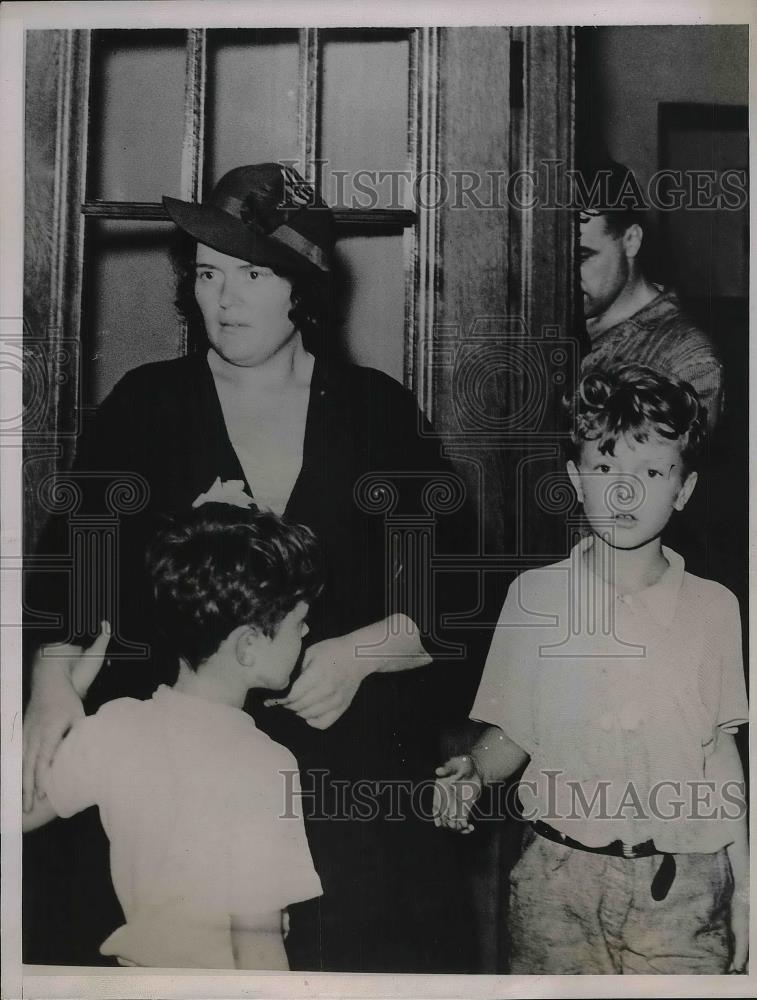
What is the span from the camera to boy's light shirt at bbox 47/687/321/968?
2.13 m

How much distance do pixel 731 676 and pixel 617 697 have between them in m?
0.31

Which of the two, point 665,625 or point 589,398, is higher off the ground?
point 589,398

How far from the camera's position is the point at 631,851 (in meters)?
2.12

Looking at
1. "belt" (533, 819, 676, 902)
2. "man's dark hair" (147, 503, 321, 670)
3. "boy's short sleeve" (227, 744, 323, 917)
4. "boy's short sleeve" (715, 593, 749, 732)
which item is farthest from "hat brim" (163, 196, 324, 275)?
"belt" (533, 819, 676, 902)

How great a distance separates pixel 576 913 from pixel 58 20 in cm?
270

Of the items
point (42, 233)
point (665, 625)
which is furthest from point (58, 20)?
point (665, 625)

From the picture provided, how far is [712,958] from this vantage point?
2137 millimetres

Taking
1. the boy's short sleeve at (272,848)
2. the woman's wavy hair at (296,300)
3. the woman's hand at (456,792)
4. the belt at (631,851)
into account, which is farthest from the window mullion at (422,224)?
the belt at (631,851)

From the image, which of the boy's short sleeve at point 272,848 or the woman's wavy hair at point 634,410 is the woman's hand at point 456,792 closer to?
the boy's short sleeve at point 272,848

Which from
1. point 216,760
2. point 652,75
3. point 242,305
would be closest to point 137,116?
point 242,305

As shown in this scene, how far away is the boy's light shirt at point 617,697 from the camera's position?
83.5 inches

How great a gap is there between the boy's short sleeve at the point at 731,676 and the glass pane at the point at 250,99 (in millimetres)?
1656

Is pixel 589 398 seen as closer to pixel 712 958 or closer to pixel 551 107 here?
pixel 551 107

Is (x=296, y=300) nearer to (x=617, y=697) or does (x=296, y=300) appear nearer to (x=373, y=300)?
(x=373, y=300)
